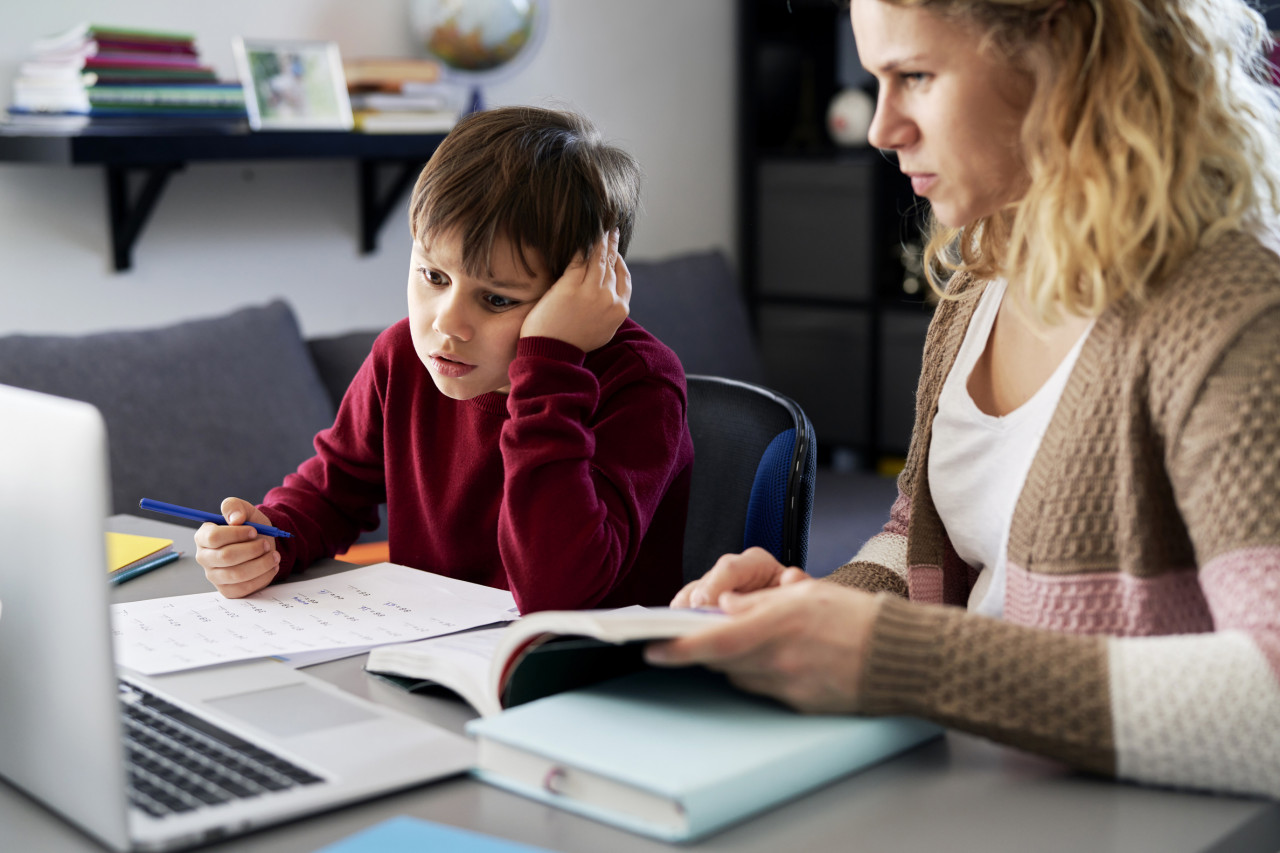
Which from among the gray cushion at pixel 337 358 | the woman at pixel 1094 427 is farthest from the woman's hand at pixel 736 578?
the gray cushion at pixel 337 358

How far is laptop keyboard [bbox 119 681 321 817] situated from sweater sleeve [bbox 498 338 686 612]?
1.19 feet

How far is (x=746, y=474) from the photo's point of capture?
1.41 m

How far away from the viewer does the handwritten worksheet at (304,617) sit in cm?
98

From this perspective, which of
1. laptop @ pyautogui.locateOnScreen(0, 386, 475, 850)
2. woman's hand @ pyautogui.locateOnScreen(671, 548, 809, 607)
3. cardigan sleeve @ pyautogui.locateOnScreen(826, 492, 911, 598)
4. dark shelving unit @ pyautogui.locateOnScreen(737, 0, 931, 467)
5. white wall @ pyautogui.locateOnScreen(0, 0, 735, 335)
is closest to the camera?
laptop @ pyautogui.locateOnScreen(0, 386, 475, 850)

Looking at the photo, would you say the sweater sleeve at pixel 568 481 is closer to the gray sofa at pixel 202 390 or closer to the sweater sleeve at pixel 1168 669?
the sweater sleeve at pixel 1168 669

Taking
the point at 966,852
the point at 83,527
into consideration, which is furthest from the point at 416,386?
the point at 966,852

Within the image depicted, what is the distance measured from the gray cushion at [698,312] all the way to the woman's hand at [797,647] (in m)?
2.34

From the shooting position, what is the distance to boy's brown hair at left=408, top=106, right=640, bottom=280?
3.86ft

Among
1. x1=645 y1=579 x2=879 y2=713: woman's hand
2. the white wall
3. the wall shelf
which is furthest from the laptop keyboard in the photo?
the wall shelf

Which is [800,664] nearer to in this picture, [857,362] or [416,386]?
[416,386]

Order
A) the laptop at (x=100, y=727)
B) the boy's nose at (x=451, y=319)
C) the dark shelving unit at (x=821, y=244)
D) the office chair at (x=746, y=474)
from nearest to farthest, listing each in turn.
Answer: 1. the laptop at (x=100, y=727)
2. the boy's nose at (x=451, y=319)
3. the office chair at (x=746, y=474)
4. the dark shelving unit at (x=821, y=244)

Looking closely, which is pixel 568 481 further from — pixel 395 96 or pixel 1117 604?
pixel 395 96

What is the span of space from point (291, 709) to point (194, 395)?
1.58 m

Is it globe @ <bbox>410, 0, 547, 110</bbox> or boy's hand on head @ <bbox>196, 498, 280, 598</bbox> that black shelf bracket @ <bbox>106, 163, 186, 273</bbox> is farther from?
boy's hand on head @ <bbox>196, 498, 280, 598</bbox>
